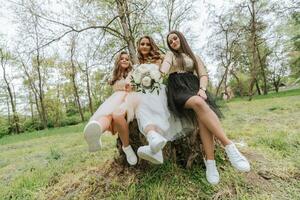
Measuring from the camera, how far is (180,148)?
3.58 m

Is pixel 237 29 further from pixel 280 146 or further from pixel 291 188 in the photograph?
pixel 291 188

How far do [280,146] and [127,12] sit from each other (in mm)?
3498

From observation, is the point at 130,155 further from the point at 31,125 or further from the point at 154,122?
the point at 31,125

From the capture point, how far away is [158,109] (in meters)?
3.17

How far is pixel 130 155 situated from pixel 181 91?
0.90 meters

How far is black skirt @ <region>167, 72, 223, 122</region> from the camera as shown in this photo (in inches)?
127

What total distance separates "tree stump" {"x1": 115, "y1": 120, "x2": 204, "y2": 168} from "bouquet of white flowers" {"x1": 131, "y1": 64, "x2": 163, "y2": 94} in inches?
16.4

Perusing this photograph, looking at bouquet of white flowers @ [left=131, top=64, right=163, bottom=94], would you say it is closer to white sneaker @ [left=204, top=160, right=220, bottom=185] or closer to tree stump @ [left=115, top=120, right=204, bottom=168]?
tree stump @ [left=115, top=120, right=204, bottom=168]

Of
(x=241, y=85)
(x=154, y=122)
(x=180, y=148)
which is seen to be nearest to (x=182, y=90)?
(x=154, y=122)

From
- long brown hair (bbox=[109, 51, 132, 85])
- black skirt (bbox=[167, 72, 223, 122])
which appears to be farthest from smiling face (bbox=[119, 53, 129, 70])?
black skirt (bbox=[167, 72, 223, 122])

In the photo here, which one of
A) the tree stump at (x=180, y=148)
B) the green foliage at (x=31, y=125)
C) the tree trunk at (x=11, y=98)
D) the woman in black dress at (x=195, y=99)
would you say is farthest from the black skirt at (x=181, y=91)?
the green foliage at (x=31, y=125)

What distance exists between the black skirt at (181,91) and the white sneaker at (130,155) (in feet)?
2.14

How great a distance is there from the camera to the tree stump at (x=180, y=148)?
3492 millimetres

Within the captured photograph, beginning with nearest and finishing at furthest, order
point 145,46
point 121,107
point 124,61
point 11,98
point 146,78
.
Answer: point 146,78 < point 121,107 < point 145,46 < point 124,61 < point 11,98
